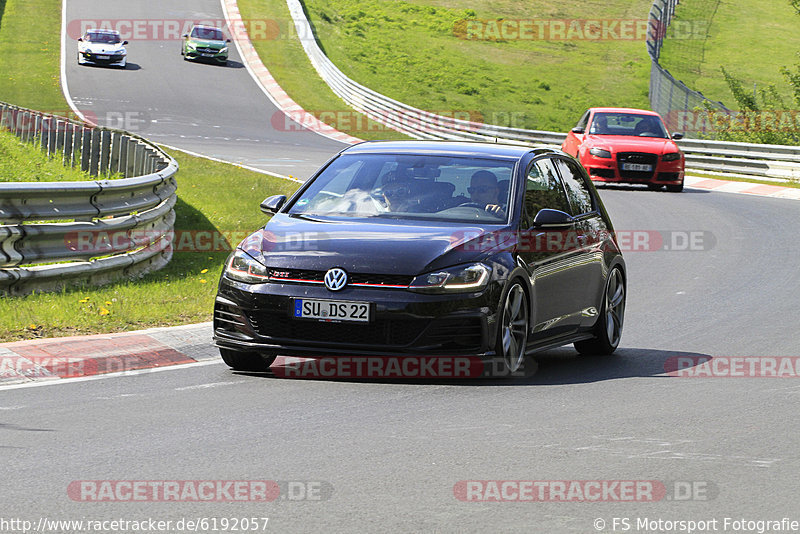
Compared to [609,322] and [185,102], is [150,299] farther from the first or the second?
[185,102]

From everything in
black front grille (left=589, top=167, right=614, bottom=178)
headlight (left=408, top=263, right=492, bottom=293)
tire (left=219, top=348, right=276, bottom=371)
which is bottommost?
black front grille (left=589, top=167, right=614, bottom=178)

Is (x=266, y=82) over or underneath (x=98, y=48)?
underneath

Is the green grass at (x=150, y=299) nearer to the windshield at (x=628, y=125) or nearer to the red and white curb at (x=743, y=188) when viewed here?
the windshield at (x=628, y=125)

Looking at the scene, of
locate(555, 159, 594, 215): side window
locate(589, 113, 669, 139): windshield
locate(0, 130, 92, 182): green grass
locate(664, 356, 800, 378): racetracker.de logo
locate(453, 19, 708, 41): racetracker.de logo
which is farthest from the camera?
locate(453, 19, 708, 41): racetracker.de logo

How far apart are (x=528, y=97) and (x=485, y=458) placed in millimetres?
52582

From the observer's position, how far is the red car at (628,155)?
1069 inches

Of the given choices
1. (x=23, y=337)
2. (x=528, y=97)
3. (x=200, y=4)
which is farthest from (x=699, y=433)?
(x=200, y=4)

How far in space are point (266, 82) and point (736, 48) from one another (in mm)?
35937

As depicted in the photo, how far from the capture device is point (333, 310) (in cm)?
816

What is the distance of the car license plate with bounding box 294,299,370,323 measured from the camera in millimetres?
Answer: 8133

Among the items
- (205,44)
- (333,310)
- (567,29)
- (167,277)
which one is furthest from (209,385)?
(567,29)

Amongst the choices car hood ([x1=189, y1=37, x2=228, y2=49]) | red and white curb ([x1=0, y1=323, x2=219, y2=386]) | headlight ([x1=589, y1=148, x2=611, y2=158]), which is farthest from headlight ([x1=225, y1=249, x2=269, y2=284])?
car hood ([x1=189, y1=37, x2=228, y2=49])

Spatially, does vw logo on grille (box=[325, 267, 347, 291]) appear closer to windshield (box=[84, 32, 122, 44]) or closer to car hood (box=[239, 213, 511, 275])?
car hood (box=[239, 213, 511, 275])

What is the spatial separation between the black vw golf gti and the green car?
141 ft
